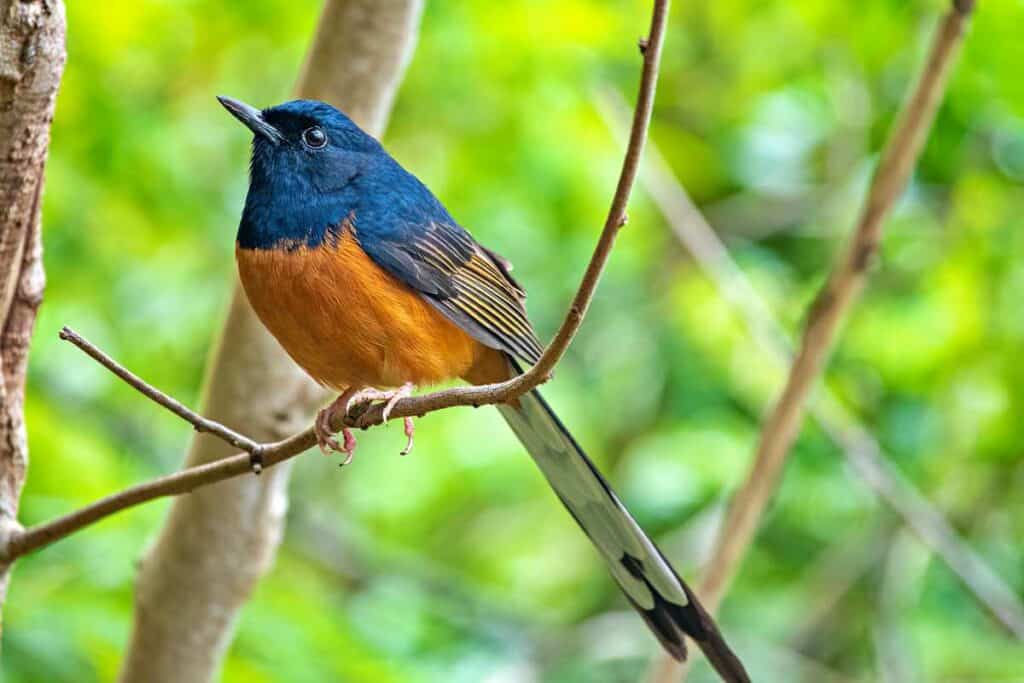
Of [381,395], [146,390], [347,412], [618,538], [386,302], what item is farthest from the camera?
[618,538]

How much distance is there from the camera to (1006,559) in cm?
609

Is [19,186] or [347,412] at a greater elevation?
[19,186]

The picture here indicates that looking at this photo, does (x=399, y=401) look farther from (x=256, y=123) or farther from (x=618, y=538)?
(x=256, y=123)

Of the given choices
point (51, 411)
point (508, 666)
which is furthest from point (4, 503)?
point (508, 666)

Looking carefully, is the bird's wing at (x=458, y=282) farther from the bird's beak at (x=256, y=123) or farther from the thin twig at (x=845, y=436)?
the thin twig at (x=845, y=436)

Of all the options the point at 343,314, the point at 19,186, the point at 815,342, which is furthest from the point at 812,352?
the point at 19,186

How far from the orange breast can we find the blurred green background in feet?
4.72

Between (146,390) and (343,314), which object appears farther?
(343,314)

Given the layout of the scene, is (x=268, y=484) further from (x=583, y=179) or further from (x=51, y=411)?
(x=583, y=179)

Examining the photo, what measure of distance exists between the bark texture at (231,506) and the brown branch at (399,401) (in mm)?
667

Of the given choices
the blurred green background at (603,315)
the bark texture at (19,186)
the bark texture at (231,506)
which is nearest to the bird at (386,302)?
the bark texture at (231,506)

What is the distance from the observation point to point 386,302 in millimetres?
3092

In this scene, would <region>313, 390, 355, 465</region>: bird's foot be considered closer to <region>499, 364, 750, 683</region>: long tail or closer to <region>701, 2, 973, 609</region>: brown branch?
<region>499, 364, 750, 683</region>: long tail

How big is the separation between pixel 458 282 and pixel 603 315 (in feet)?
13.2
